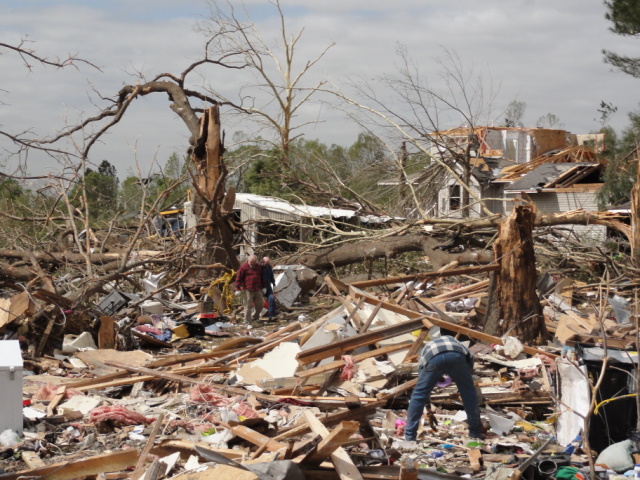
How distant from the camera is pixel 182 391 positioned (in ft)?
25.5

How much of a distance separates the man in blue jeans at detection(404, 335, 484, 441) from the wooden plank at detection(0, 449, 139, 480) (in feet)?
7.45

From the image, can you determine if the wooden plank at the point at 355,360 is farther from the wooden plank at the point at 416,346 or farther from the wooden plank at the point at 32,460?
the wooden plank at the point at 32,460

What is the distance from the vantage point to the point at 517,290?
912cm

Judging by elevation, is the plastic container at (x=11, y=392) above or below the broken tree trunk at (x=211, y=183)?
below

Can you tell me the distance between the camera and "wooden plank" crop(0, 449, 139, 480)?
5.04m

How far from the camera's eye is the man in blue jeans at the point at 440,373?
6.04 m

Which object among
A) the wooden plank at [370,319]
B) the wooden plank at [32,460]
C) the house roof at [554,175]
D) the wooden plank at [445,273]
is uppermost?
the house roof at [554,175]

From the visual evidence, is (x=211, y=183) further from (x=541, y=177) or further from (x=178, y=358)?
(x=541, y=177)

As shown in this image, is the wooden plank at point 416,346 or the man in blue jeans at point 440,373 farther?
the wooden plank at point 416,346

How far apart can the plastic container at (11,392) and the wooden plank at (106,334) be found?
378 centimetres

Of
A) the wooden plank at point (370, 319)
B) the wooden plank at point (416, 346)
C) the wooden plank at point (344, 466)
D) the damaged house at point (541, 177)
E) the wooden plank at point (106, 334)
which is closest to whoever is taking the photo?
the wooden plank at point (344, 466)

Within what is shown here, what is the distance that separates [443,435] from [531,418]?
1199mm

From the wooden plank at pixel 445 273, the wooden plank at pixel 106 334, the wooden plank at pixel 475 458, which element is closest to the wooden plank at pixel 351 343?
the wooden plank at pixel 445 273

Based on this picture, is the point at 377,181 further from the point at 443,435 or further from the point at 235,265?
the point at 443,435
